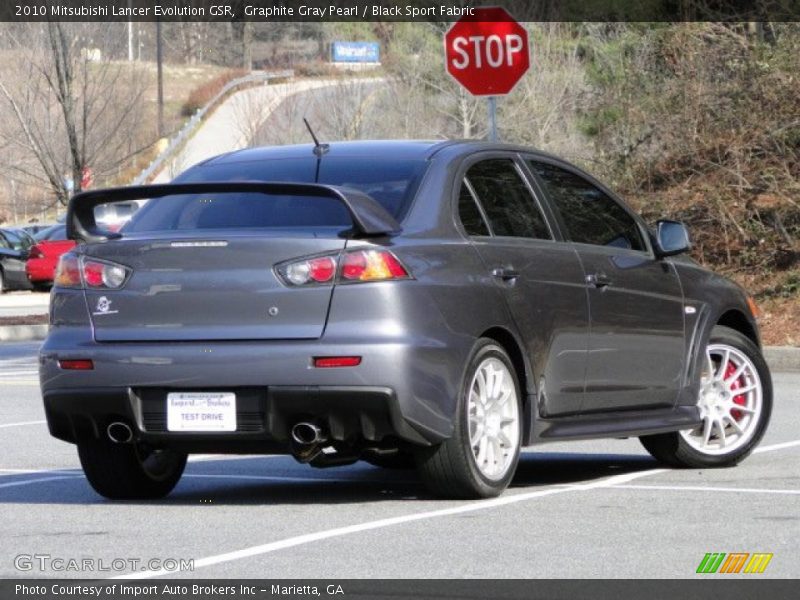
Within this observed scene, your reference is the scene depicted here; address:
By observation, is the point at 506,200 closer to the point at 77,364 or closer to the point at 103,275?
the point at 103,275

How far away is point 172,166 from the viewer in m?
61.1

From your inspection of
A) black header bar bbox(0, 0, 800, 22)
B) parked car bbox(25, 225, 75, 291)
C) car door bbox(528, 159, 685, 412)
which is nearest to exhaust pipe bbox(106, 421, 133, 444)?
car door bbox(528, 159, 685, 412)

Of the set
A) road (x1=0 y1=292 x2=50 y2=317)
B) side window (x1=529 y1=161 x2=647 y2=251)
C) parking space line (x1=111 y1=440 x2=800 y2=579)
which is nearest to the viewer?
parking space line (x1=111 y1=440 x2=800 y2=579)

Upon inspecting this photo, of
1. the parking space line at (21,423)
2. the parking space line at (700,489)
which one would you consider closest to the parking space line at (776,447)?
the parking space line at (700,489)

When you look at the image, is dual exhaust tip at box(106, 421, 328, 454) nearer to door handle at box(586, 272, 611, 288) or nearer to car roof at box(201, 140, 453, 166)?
car roof at box(201, 140, 453, 166)

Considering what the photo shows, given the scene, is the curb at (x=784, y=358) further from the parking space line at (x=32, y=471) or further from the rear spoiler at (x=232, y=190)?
the rear spoiler at (x=232, y=190)

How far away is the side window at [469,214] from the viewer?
8.40 metres

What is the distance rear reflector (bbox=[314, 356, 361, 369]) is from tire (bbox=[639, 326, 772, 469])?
2647mm

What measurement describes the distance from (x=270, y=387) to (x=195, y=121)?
6870cm

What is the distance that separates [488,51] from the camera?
17.5 metres

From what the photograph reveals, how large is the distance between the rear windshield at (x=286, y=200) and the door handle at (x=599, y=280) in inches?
44.5

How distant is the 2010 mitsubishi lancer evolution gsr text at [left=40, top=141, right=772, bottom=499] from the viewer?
769cm
